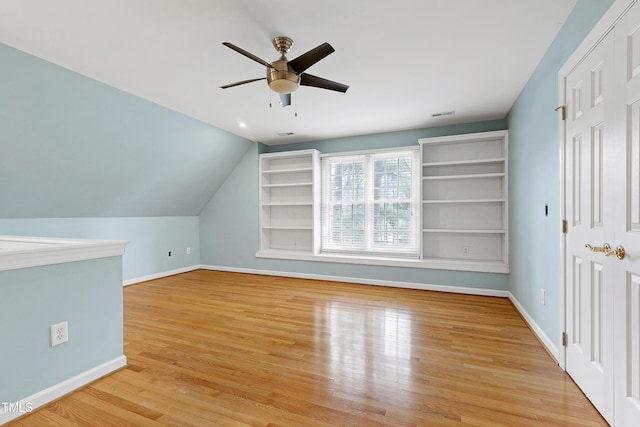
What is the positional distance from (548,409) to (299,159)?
15.6 ft

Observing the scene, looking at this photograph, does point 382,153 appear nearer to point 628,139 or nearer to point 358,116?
point 358,116

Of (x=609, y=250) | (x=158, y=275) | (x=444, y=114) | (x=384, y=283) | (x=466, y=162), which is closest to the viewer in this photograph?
(x=609, y=250)

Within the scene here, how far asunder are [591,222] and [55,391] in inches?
135

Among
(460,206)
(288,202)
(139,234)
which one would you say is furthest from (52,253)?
(460,206)

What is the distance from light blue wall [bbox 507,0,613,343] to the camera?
7.10ft

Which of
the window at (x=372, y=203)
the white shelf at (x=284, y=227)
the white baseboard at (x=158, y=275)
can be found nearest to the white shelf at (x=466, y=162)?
the window at (x=372, y=203)

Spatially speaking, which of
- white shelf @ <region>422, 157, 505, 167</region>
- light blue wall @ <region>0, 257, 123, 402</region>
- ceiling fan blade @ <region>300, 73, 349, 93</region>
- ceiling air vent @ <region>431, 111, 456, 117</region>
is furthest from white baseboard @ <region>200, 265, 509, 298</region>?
light blue wall @ <region>0, 257, 123, 402</region>

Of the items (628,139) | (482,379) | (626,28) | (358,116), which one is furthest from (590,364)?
(358,116)

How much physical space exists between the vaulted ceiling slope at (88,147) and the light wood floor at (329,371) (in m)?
1.71

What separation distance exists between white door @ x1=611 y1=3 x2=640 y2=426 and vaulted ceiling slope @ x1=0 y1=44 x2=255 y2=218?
163 inches

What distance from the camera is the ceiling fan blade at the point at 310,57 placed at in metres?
2.01

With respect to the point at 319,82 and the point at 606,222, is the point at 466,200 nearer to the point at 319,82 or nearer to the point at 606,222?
the point at 606,222

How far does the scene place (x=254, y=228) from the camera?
5719 millimetres

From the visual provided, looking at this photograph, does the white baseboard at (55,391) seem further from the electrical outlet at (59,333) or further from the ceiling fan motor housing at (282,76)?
the ceiling fan motor housing at (282,76)
